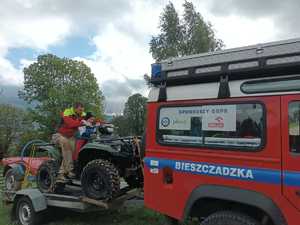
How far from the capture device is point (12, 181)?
35.0 ft

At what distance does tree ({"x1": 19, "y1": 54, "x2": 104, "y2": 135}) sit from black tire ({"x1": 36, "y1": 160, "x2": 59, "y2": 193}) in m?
39.0

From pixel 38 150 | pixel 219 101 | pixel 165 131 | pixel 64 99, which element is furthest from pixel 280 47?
→ pixel 64 99

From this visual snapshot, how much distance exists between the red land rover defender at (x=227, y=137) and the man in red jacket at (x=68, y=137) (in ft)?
9.75

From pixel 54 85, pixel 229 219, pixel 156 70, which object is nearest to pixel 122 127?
pixel 156 70

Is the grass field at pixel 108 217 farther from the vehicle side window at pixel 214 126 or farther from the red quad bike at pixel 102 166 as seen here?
the vehicle side window at pixel 214 126

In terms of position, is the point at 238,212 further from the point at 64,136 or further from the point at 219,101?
the point at 64,136

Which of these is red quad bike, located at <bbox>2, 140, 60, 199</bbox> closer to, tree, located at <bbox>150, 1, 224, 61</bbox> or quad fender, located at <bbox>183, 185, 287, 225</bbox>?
quad fender, located at <bbox>183, 185, 287, 225</bbox>

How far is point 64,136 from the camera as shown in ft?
29.3

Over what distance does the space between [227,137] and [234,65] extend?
0.83 m

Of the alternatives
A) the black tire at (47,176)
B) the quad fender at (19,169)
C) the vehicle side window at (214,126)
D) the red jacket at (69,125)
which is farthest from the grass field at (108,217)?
the vehicle side window at (214,126)

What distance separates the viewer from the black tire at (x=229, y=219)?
5104 millimetres

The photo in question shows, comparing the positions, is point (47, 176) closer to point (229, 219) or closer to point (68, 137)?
point (68, 137)

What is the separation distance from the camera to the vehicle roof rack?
4.92m

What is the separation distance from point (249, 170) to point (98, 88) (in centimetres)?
4634
